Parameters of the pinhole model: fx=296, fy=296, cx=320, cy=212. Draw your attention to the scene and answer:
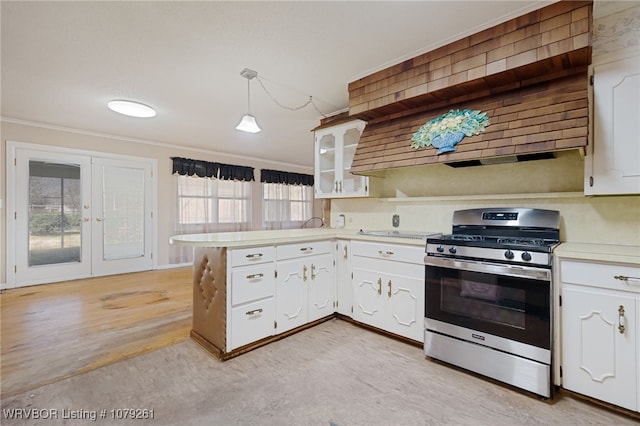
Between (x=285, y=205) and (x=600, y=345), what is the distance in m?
6.92

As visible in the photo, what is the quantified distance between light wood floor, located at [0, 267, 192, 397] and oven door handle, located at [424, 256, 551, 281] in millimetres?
2241

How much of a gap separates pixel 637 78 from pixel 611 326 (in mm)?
1441

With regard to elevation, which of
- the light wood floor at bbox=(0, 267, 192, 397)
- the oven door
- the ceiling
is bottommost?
the light wood floor at bbox=(0, 267, 192, 397)

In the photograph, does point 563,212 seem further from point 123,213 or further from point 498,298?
point 123,213

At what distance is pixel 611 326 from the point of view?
162 cm

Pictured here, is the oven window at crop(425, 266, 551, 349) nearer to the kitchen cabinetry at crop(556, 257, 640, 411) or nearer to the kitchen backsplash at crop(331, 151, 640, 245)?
the kitchen cabinetry at crop(556, 257, 640, 411)

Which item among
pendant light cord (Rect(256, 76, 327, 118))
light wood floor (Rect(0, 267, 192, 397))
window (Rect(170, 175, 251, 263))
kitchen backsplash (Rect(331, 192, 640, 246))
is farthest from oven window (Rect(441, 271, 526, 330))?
window (Rect(170, 175, 251, 263))

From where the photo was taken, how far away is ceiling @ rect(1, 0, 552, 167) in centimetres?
192

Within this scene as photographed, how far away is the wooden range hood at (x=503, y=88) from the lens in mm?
1758

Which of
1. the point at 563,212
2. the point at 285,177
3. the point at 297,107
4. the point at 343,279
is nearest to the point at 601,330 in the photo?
the point at 563,212

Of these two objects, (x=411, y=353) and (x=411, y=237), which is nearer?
(x=411, y=353)

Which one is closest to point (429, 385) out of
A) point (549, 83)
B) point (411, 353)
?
point (411, 353)

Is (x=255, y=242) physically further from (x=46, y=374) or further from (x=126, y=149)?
(x=126, y=149)

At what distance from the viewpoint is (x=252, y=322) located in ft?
7.68
